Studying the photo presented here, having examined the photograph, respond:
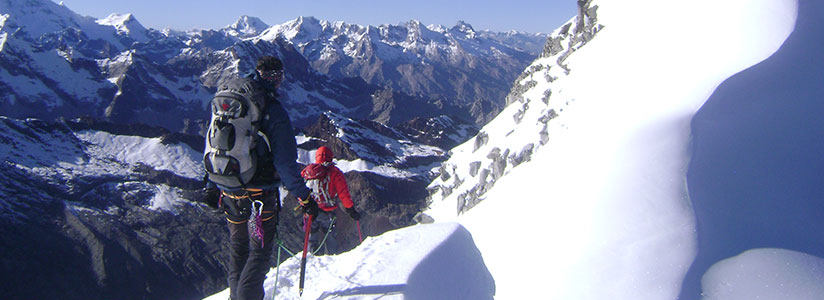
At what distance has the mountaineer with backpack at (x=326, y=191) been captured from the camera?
30.9 feet

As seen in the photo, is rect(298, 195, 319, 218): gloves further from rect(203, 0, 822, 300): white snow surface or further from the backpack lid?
the backpack lid

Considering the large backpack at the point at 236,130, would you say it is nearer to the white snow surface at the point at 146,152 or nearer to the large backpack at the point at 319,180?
the large backpack at the point at 319,180

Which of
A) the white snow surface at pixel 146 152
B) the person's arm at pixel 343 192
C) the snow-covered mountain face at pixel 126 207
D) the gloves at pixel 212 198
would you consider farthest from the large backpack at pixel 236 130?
the white snow surface at pixel 146 152

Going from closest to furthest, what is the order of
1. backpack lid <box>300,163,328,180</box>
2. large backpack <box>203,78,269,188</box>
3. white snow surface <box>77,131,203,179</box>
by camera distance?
1. large backpack <box>203,78,269,188</box>
2. backpack lid <box>300,163,328,180</box>
3. white snow surface <box>77,131,203,179</box>

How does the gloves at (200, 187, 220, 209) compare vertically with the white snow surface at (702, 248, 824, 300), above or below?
above

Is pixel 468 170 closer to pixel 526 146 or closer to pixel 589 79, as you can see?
pixel 526 146

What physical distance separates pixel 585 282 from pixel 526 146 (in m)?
25.6

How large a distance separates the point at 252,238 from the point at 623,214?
32.9 feet

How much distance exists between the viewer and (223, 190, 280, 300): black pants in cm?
637

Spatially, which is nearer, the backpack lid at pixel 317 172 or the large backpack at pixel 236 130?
the large backpack at pixel 236 130

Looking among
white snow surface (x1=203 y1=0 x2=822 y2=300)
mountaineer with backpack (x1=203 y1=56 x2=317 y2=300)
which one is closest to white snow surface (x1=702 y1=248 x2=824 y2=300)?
white snow surface (x1=203 y1=0 x2=822 y2=300)

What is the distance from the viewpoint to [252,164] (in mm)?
6043

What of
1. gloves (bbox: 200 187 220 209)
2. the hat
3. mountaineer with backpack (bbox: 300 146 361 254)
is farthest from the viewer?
the hat

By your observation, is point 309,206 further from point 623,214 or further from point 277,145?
point 623,214
